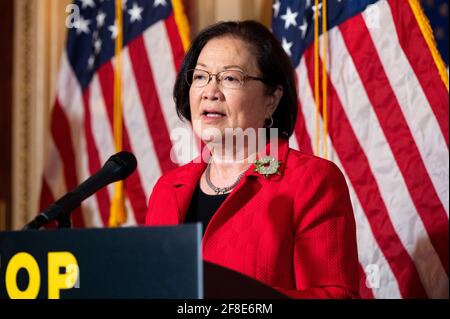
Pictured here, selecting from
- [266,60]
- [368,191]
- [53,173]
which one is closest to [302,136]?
[368,191]

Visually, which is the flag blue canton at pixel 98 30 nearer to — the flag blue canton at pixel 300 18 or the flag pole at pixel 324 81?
the flag blue canton at pixel 300 18

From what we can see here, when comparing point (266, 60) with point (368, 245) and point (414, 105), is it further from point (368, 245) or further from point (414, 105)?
point (368, 245)

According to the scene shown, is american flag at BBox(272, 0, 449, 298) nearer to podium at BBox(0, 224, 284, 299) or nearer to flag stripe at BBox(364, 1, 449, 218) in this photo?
flag stripe at BBox(364, 1, 449, 218)

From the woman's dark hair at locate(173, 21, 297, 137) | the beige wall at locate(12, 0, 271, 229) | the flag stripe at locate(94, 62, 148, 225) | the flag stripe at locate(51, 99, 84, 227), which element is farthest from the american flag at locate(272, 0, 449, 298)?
the beige wall at locate(12, 0, 271, 229)

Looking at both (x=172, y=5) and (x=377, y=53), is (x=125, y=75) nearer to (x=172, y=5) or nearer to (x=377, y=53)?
(x=172, y=5)

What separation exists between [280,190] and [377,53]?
981 mm

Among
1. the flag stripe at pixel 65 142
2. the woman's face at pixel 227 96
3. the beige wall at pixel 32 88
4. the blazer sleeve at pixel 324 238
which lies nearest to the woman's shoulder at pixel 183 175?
the woman's face at pixel 227 96

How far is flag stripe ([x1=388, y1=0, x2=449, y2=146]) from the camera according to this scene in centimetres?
235

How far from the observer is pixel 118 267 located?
102 cm

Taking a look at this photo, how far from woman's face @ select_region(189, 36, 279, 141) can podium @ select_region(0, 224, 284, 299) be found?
0.77 m

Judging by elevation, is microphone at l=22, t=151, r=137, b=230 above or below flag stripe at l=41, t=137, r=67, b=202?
below

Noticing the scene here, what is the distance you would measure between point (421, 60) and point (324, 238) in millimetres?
1087

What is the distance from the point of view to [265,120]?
1930mm

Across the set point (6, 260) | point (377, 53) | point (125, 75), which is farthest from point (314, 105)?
point (6, 260)
